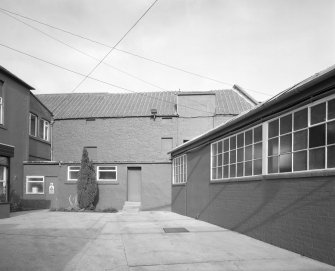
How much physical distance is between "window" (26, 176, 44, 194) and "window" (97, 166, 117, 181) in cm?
376

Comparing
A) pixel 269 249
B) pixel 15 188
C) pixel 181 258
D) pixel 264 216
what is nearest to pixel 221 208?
pixel 264 216

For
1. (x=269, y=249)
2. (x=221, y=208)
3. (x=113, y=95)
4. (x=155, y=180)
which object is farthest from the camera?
(x=113, y=95)

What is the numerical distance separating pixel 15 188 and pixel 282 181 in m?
18.9

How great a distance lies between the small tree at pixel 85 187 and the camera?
2333 centimetres

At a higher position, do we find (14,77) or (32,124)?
(14,77)

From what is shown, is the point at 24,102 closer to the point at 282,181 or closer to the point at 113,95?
the point at 113,95

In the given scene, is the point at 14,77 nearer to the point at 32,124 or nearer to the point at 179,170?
the point at 32,124

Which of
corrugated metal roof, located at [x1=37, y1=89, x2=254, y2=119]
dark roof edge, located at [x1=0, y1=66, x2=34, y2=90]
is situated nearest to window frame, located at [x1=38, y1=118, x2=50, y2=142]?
corrugated metal roof, located at [x1=37, y1=89, x2=254, y2=119]

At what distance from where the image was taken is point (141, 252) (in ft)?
28.4

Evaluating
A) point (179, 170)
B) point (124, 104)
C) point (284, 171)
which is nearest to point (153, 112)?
point (124, 104)

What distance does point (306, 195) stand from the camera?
7809 millimetres

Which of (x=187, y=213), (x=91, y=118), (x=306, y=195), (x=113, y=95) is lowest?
(x=187, y=213)

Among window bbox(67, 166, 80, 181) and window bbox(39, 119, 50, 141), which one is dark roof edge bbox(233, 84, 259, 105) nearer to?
window bbox(67, 166, 80, 181)

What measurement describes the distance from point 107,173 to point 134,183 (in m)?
1.98
